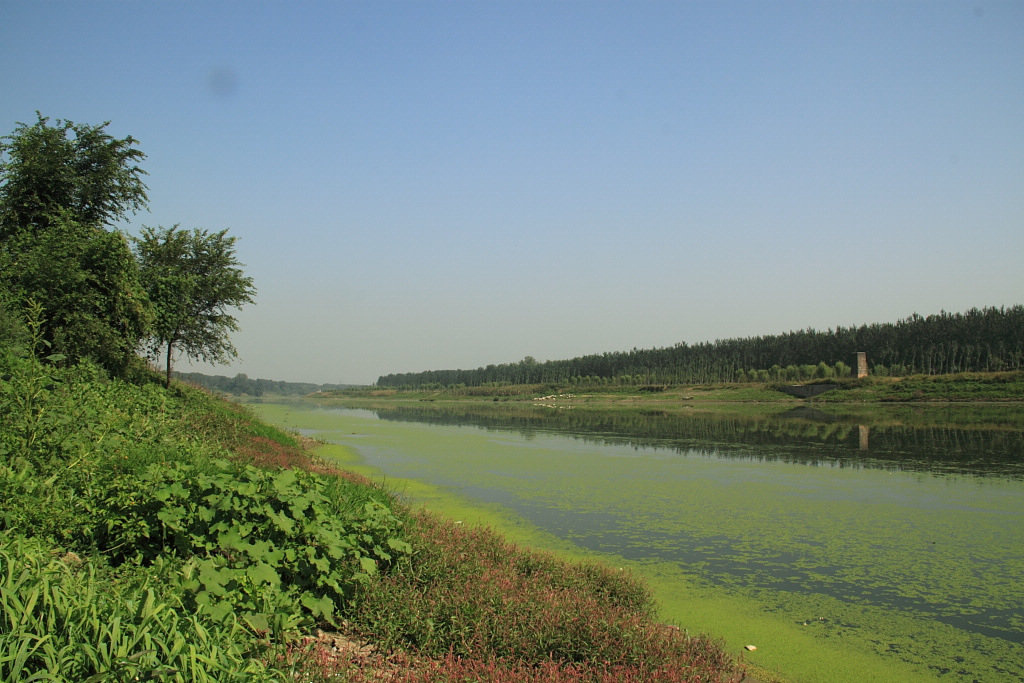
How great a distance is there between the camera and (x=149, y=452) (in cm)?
720

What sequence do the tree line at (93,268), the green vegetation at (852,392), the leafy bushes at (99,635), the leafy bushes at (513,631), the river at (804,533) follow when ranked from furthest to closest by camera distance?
the green vegetation at (852,392) → the tree line at (93,268) → the river at (804,533) → the leafy bushes at (513,631) → the leafy bushes at (99,635)

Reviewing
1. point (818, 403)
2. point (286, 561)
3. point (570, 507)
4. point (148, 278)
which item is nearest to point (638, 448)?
point (570, 507)

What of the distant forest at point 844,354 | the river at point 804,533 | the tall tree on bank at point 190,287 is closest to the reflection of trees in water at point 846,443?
the river at point 804,533

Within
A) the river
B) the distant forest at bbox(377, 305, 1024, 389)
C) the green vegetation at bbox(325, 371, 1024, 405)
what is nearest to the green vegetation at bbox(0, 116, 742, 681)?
the river

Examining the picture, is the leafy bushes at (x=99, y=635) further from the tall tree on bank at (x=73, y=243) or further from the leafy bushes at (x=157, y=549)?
the tall tree on bank at (x=73, y=243)

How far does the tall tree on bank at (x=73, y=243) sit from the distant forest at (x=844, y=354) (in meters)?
94.4

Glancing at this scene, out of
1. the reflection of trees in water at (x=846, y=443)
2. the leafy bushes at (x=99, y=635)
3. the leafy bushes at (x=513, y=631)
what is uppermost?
the leafy bushes at (x=99, y=635)

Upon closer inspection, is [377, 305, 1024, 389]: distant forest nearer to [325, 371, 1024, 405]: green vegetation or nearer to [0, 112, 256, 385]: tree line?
→ [325, 371, 1024, 405]: green vegetation

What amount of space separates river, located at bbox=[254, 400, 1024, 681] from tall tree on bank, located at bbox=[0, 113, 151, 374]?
933cm

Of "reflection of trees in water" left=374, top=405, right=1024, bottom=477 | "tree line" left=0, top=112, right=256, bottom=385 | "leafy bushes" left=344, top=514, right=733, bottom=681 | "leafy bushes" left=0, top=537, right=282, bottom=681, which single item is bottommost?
"reflection of trees in water" left=374, top=405, right=1024, bottom=477

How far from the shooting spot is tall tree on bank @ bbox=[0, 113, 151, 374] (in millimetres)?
16844

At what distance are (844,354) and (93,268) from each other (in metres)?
113

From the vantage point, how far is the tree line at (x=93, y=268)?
55.0 ft

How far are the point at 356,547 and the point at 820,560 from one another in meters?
7.81
